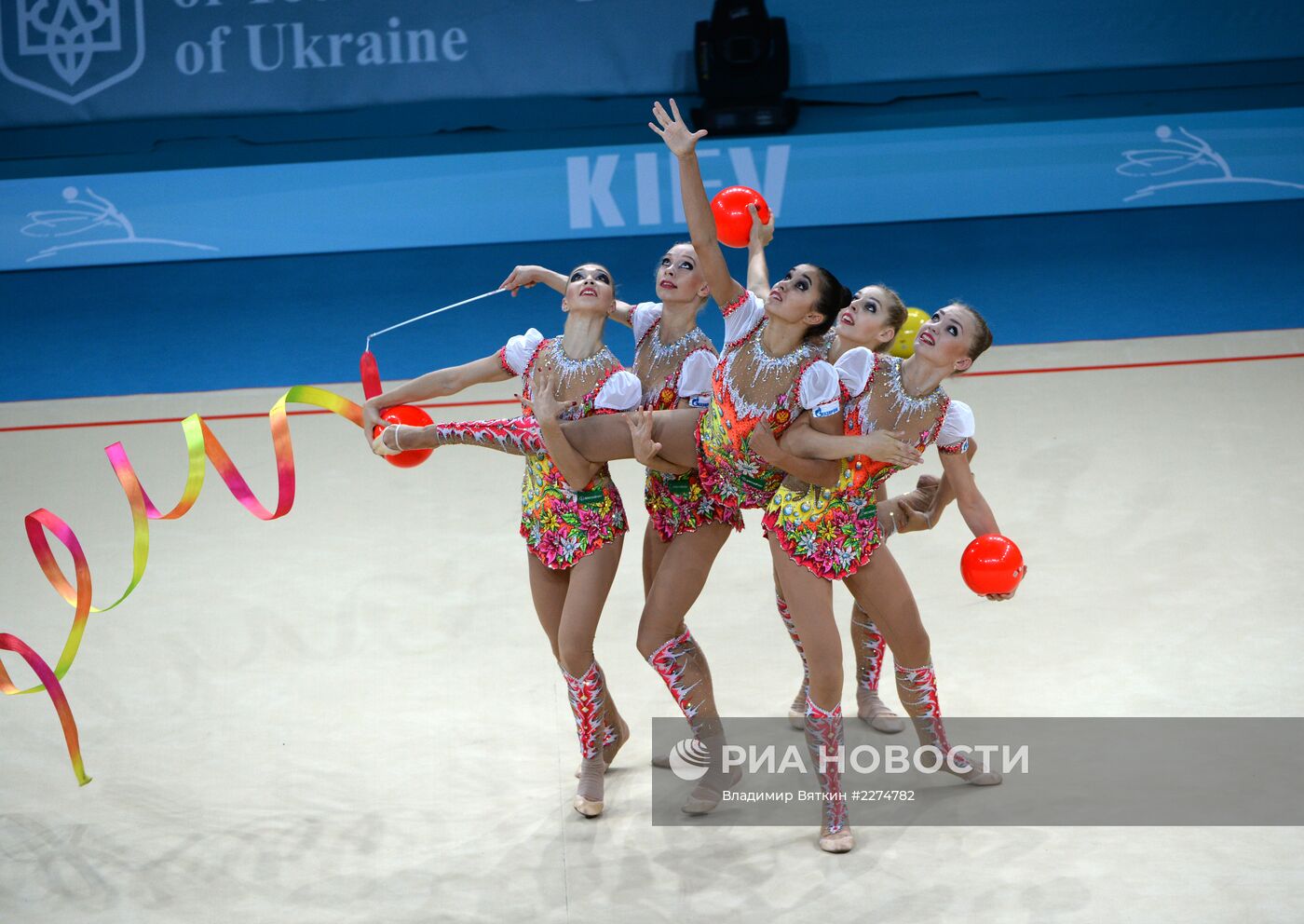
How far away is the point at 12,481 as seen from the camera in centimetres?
678

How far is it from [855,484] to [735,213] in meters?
0.82

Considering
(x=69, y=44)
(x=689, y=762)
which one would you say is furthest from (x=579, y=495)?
(x=69, y=44)

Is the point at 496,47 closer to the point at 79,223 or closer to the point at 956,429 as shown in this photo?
the point at 79,223

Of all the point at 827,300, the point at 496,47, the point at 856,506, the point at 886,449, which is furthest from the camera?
the point at 496,47

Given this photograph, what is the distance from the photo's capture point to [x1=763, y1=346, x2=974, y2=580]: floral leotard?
352 cm

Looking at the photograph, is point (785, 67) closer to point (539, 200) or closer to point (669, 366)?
point (539, 200)

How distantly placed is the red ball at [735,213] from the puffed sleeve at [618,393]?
457mm

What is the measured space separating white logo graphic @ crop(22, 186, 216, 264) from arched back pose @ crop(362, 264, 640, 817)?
535 cm

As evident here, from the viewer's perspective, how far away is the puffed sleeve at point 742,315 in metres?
3.58

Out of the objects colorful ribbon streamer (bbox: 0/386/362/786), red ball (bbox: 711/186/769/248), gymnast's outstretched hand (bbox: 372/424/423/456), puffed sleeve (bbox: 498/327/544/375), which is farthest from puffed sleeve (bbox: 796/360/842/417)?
colorful ribbon streamer (bbox: 0/386/362/786)

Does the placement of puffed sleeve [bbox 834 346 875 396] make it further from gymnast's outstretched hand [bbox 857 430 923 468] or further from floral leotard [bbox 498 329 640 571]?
floral leotard [bbox 498 329 640 571]

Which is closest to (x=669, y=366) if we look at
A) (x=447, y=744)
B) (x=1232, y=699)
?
(x=447, y=744)

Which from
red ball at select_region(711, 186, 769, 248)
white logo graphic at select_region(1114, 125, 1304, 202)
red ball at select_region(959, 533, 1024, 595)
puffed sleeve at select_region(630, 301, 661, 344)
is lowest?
red ball at select_region(959, 533, 1024, 595)

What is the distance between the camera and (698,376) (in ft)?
12.3
